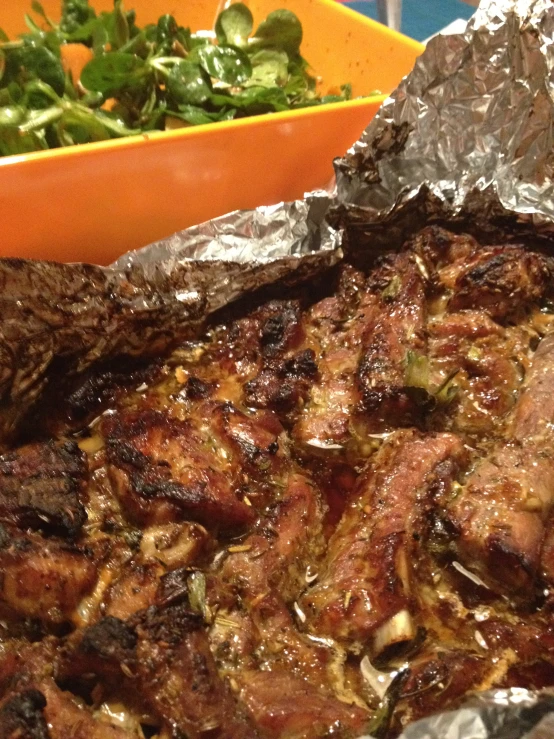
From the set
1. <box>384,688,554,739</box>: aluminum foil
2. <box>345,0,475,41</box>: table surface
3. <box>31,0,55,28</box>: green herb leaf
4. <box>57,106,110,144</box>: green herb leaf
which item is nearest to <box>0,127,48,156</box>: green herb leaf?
<box>57,106,110,144</box>: green herb leaf

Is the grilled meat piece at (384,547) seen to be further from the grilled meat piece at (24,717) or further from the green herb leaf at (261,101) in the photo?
the green herb leaf at (261,101)

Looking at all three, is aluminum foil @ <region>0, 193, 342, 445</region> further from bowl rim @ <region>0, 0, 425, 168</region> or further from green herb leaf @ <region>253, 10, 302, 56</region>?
green herb leaf @ <region>253, 10, 302, 56</region>

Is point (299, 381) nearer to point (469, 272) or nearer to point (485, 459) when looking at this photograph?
point (485, 459)

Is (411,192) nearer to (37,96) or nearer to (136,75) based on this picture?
(136,75)

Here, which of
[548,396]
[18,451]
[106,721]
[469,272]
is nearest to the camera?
[106,721]

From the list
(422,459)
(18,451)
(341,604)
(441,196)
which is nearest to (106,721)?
(341,604)
